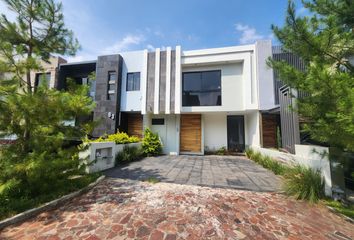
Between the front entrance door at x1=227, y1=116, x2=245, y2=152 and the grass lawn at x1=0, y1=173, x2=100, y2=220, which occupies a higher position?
the front entrance door at x1=227, y1=116, x2=245, y2=152

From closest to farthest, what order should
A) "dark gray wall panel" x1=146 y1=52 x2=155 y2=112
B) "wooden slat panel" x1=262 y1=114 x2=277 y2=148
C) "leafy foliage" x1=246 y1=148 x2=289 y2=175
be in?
"leafy foliage" x1=246 y1=148 x2=289 y2=175 → "wooden slat panel" x1=262 y1=114 x2=277 y2=148 → "dark gray wall panel" x1=146 y1=52 x2=155 y2=112

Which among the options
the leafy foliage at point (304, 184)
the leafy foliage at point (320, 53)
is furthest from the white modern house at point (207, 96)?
the leafy foliage at point (320, 53)

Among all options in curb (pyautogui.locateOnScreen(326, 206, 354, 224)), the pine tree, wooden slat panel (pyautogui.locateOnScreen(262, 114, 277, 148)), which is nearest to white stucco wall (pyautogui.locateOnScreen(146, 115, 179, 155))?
wooden slat panel (pyautogui.locateOnScreen(262, 114, 277, 148))

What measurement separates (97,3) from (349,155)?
9.47m

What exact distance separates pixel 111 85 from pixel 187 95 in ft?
18.5

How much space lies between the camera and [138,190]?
4.54 m

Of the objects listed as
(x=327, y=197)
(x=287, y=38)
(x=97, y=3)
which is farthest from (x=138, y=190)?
(x=97, y=3)

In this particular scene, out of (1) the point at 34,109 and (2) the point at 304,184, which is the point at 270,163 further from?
(1) the point at 34,109

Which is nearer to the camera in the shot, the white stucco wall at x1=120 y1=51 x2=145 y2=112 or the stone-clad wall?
the stone-clad wall

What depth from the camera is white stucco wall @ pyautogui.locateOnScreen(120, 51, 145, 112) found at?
11.4 m

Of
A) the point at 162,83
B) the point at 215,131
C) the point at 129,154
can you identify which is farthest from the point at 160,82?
the point at 215,131

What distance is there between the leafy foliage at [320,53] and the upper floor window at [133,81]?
30.8 feet

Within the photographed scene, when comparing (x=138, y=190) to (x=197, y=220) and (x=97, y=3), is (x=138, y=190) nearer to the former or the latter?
(x=197, y=220)

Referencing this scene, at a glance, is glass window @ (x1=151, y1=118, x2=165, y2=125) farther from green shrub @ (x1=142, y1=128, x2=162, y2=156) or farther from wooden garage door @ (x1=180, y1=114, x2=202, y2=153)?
wooden garage door @ (x1=180, y1=114, x2=202, y2=153)
